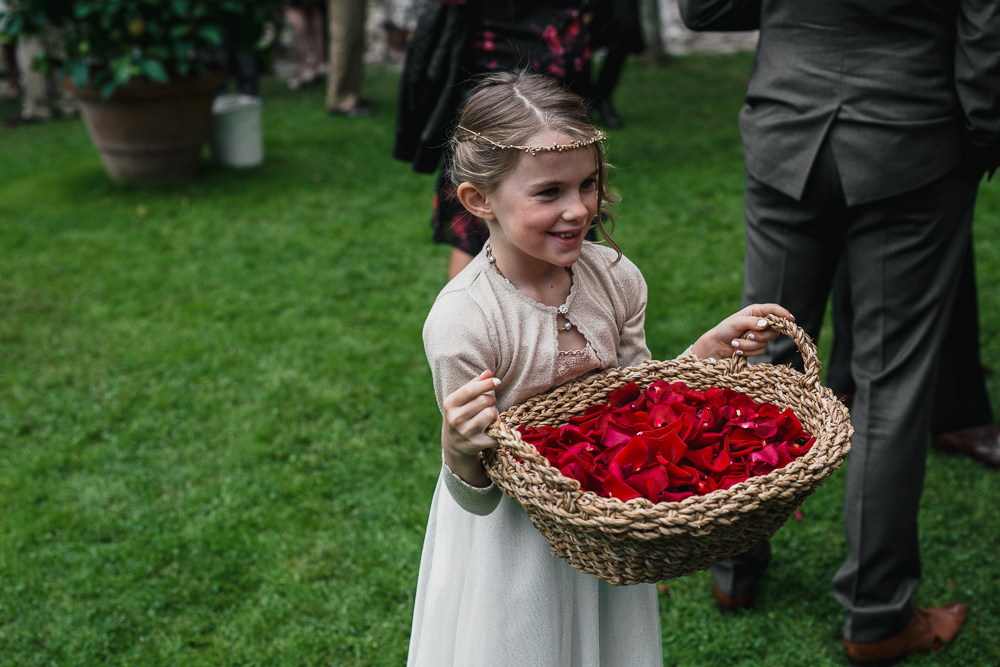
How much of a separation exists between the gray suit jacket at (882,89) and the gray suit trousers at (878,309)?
5cm

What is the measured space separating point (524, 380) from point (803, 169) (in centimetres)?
98

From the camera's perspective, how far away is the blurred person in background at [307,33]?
1020 centimetres

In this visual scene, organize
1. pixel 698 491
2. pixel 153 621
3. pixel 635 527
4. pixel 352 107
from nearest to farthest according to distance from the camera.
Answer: pixel 635 527
pixel 698 491
pixel 153 621
pixel 352 107

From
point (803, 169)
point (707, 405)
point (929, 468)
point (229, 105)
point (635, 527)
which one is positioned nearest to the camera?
point (635, 527)

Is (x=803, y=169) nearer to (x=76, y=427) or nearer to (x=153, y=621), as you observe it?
(x=153, y=621)

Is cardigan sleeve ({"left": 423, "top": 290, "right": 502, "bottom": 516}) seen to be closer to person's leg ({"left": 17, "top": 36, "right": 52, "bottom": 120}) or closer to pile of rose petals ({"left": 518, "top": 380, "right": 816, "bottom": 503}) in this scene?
pile of rose petals ({"left": 518, "top": 380, "right": 816, "bottom": 503})

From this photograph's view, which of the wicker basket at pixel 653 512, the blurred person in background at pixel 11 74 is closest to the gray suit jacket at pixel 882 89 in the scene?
the wicker basket at pixel 653 512

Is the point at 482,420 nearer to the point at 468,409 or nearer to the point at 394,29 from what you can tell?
the point at 468,409

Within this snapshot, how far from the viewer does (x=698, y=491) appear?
4.76 ft

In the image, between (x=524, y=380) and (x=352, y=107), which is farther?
(x=352, y=107)

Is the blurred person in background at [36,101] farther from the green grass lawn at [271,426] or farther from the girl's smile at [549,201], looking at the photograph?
the girl's smile at [549,201]

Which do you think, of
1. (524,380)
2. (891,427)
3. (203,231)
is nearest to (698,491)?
(524,380)

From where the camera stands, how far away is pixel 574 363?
1743mm

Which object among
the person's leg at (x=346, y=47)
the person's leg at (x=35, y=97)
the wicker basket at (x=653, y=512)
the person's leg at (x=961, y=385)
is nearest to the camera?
the wicker basket at (x=653, y=512)
